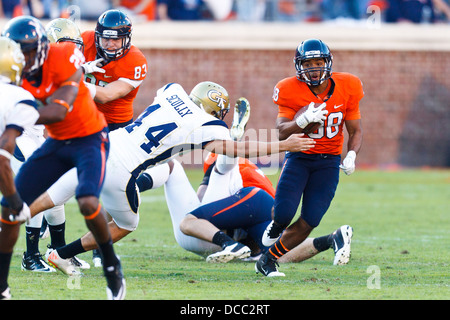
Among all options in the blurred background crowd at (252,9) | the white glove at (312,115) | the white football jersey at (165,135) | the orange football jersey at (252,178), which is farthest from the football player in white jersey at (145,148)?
the blurred background crowd at (252,9)

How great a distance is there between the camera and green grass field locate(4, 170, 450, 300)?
474 centimetres

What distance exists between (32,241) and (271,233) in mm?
1801

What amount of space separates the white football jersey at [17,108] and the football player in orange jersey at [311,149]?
2004mm

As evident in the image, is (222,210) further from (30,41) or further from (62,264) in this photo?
(30,41)

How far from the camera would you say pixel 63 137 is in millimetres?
4621

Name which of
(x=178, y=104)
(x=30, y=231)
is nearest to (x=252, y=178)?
(x=178, y=104)

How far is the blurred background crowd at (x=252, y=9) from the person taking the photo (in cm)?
1634

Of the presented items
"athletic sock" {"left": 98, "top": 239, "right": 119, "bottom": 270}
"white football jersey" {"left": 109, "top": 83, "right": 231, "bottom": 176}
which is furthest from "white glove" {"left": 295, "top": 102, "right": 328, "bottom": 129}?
"athletic sock" {"left": 98, "top": 239, "right": 119, "bottom": 270}

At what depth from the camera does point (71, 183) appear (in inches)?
204

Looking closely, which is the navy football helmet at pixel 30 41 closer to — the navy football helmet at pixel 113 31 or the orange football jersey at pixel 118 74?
the navy football helmet at pixel 113 31

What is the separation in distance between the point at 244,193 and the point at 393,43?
463 inches

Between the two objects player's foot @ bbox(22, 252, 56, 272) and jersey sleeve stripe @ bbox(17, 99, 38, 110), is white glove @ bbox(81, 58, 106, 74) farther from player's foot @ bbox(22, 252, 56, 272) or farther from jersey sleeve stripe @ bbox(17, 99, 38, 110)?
jersey sleeve stripe @ bbox(17, 99, 38, 110)

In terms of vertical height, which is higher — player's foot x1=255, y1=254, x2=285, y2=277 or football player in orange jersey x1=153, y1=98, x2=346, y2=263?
football player in orange jersey x1=153, y1=98, x2=346, y2=263

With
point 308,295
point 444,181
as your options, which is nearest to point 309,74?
point 308,295
